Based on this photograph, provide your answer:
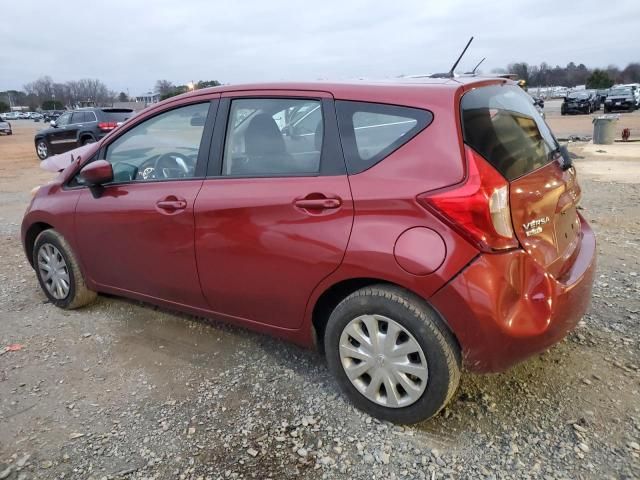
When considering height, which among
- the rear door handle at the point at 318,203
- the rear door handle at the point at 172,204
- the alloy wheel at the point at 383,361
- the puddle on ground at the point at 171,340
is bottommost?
the puddle on ground at the point at 171,340

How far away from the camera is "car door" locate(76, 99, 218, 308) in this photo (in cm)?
320

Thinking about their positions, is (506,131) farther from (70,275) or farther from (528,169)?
(70,275)

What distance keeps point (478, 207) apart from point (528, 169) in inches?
19.1

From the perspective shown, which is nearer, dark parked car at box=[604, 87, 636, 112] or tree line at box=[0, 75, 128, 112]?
dark parked car at box=[604, 87, 636, 112]

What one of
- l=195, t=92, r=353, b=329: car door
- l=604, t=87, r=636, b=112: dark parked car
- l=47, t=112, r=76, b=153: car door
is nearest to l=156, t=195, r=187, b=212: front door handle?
l=195, t=92, r=353, b=329: car door

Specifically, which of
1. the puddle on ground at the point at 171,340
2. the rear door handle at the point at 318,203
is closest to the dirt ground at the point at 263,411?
the puddle on ground at the point at 171,340

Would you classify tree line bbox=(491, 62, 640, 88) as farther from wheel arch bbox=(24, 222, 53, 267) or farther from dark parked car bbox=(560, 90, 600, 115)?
wheel arch bbox=(24, 222, 53, 267)

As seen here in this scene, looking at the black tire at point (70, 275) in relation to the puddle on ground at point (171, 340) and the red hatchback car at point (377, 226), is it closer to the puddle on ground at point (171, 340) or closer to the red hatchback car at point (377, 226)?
the puddle on ground at point (171, 340)

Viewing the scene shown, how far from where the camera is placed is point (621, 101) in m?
33.6

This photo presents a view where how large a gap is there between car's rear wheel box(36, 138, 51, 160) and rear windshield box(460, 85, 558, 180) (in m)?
17.2

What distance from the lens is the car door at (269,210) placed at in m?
2.62

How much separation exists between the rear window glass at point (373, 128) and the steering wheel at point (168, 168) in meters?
1.14

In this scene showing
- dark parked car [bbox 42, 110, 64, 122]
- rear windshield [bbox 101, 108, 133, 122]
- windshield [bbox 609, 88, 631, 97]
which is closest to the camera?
rear windshield [bbox 101, 108, 133, 122]

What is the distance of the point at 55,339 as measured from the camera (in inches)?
148
